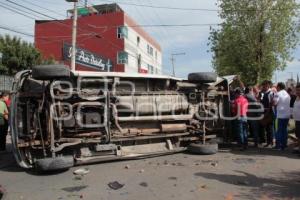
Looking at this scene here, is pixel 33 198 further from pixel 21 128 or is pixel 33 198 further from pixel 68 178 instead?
pixel 21 128

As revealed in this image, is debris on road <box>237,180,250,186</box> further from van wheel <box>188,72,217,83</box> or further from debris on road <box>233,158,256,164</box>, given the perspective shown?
→ van wheel <box>188,72,217,83</box>

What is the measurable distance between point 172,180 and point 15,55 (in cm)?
3051

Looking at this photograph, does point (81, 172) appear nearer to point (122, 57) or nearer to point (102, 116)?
point (102, 116)

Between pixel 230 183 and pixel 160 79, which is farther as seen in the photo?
pixel 160 79

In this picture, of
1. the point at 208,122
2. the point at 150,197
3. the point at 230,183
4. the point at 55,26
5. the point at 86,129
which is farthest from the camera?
the point at 55,26

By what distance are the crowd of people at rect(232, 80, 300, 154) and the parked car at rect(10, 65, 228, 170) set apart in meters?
0.88

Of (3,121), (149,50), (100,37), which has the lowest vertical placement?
(3,121)

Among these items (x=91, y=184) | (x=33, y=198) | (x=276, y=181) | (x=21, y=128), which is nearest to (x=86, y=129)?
(x=21, y=128)

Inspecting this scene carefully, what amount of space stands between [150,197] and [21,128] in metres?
3.60

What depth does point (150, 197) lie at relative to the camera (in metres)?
6.55

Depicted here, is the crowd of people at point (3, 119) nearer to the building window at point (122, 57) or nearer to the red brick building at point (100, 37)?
the red brick building at point (100, 37)

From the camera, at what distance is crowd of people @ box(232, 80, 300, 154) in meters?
10.8

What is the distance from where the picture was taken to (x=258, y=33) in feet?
83.1

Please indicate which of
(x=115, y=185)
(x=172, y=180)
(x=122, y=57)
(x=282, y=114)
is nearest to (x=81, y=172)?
(x=115, y=185)
